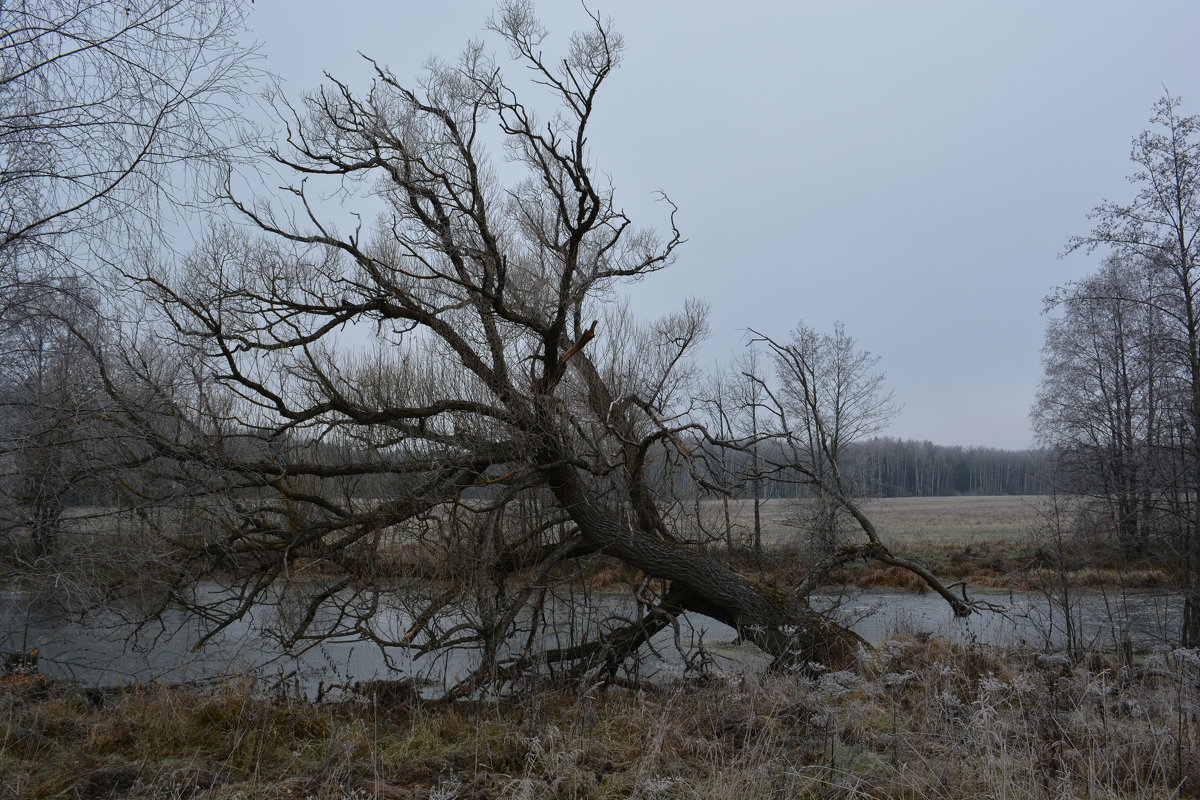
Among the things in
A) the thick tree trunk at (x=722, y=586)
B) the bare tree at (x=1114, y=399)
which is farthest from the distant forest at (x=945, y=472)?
the thick tree trunk at (x=722, y=586)

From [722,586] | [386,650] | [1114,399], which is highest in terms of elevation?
[1114,399]

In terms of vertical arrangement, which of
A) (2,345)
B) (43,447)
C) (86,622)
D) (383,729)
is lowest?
(383,729)

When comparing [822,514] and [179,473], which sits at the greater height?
[179,473]

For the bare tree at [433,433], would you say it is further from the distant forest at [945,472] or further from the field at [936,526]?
the distant forest at [945,472]

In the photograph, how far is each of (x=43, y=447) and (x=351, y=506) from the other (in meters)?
4.16

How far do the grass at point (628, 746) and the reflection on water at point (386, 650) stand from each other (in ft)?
3.75

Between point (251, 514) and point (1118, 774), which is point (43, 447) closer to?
point (251, 514)

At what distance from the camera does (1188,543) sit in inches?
405

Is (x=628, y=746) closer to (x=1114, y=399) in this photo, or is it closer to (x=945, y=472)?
(x=1114, y=399)

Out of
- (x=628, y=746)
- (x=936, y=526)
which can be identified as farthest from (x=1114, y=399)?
(x=628, y=746)

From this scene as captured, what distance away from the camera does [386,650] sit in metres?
13.2

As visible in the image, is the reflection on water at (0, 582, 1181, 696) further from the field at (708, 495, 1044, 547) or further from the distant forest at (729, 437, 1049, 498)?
the distant forest at (729, 437, 1049, 498)

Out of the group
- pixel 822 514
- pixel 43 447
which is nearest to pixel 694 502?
pixel 822 514

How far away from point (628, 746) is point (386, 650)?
8.54m
